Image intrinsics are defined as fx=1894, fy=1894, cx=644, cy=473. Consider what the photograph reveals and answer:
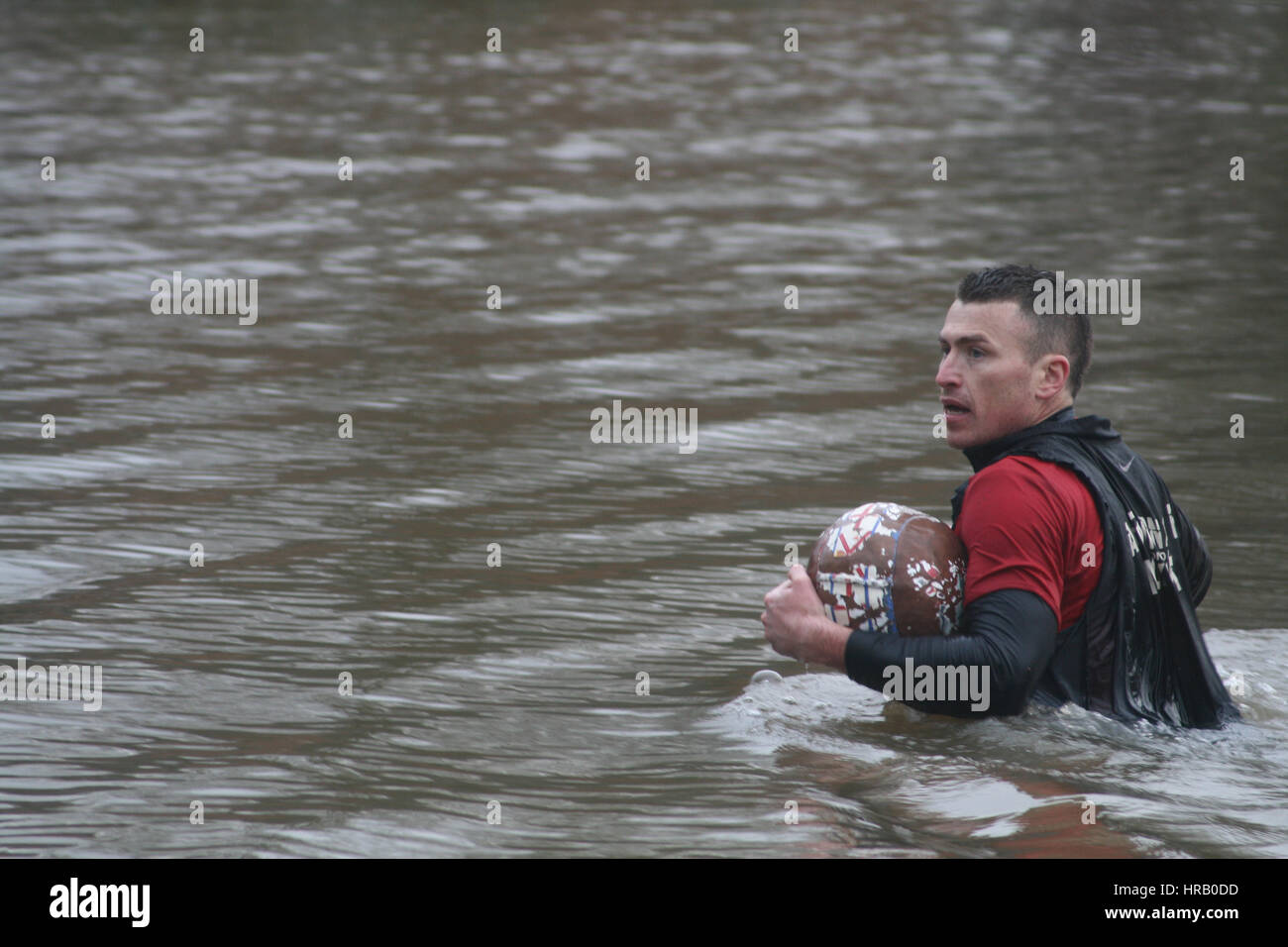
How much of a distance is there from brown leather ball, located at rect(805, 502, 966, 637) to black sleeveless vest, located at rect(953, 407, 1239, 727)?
125mm

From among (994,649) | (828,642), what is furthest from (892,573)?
(994,649)

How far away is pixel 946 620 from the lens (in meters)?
6.04

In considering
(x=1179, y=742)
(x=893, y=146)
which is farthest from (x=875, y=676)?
(x=893, y=146)

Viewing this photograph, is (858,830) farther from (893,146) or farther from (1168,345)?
(893,146)

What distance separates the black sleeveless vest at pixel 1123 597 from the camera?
5.95m

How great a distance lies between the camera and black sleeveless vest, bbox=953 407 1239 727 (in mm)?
5949

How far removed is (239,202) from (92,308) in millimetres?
3687
